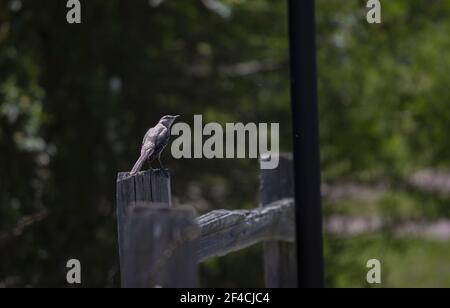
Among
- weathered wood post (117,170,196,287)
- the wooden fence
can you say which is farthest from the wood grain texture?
weathered wood post (117,170,196,287)

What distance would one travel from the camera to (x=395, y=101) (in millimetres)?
6516

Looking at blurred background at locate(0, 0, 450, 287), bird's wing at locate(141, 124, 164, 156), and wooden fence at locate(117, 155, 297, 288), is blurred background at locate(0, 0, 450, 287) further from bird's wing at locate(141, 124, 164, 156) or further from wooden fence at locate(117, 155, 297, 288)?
bird's wing at locate(141, 124, 164, 156)

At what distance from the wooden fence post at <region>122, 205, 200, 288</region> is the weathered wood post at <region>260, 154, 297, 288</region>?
1.88 metres

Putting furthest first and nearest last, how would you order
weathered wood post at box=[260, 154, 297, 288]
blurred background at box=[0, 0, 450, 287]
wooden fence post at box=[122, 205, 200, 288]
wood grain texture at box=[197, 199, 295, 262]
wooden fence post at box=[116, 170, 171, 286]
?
blurred background at box=[0, 0, 450, 287]
weathered wood post at box=[260, 154, 297, 288]
wood grain texture at box=[197, 199, 295, 262]
wooden fence post at box=[116, 170, 171, 286]
wooden fence post at box=[122, 205, 200, 288]

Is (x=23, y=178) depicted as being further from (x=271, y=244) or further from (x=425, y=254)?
(x=425, y=254)

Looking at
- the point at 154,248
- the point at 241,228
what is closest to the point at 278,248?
the point at 241,228

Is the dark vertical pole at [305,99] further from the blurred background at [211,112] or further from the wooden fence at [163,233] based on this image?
the blurred background at [211,112]

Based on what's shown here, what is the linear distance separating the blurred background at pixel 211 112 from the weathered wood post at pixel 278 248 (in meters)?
1.55

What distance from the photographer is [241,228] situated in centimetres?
343

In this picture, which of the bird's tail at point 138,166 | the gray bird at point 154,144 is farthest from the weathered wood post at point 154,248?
the gray bird at point 154,144

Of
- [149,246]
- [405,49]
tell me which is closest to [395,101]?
[405,49]

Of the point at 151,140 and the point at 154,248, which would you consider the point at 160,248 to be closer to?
the point at 154,248

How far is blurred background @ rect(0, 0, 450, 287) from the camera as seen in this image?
18.6 ft

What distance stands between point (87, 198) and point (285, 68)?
1.75 meters
